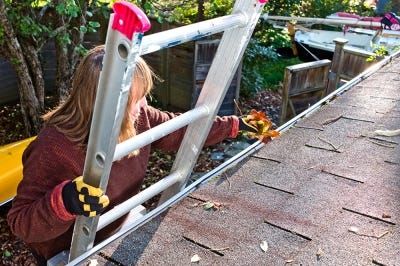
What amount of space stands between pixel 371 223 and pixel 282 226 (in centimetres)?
38

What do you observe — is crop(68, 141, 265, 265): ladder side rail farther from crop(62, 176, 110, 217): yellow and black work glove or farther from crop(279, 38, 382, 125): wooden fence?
crop(279, 38, 382, 125): wooden fence

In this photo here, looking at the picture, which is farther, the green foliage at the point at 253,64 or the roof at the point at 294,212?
the green foliage at the point at 253,64

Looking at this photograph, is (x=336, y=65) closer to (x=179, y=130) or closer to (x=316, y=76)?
(x=316, y=76)

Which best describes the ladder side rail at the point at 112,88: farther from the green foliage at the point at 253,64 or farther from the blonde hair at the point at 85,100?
the green foliage at the point at 253,64

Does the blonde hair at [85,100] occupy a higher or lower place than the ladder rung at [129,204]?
higher

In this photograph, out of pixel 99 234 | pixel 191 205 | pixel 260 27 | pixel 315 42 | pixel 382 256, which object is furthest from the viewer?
pixel 315 42

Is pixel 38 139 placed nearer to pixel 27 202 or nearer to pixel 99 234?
pixel 27 202

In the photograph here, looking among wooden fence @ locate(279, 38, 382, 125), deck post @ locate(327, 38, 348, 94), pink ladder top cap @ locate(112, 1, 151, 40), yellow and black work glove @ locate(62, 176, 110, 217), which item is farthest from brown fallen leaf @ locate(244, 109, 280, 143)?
deck post @ locate(327, 38, 348, 94)

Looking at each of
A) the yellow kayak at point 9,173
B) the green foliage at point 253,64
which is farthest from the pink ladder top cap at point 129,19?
the green foliage at point 253,64

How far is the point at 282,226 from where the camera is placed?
6.03 feet

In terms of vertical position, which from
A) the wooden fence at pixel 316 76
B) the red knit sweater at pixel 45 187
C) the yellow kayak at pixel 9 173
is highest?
the red knit sweater at pixel 45 187

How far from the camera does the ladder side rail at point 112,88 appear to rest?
109cm

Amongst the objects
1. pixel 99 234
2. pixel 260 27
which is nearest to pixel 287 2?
pixel 260 27

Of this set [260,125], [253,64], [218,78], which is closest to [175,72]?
[253,64]
